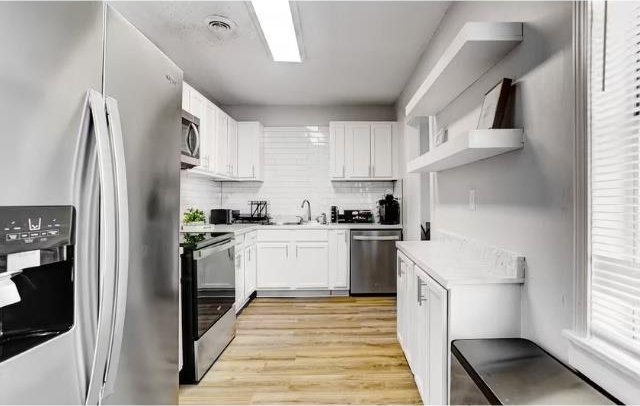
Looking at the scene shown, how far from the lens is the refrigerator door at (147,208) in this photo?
39.5 inches

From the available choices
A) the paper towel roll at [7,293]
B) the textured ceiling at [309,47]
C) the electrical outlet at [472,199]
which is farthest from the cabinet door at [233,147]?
the paper towel roll at [7,293]

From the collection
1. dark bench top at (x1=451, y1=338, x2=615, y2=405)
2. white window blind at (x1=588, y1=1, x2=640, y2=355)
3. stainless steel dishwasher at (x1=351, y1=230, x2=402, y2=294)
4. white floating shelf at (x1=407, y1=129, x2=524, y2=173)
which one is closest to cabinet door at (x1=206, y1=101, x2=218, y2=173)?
stainless steel dishwasher at (x1=351, y1=230, x2=402, y2=294)

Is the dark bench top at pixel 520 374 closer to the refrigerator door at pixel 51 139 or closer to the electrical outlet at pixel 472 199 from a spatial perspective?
the electrical outlet at pixel 472 199

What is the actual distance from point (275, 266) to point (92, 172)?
364 centimetres

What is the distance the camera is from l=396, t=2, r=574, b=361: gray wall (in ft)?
4.08

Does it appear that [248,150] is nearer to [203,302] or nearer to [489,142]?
[203,302]

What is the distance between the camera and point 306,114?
501 centimetres

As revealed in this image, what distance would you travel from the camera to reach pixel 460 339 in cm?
147

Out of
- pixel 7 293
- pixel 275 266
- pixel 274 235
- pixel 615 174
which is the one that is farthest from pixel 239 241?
pixel 615 174

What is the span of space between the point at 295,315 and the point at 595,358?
2.95 metres

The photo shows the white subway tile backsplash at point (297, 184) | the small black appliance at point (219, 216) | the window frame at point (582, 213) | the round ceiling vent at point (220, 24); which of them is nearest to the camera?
the window frame at point (582, 213)

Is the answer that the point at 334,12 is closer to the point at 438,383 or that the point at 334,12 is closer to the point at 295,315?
the point at 438,383

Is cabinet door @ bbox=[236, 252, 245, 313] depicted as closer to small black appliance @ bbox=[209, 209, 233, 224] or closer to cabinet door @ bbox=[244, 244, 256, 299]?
cabinet door @ bbox=[244, 244, 256, 299]

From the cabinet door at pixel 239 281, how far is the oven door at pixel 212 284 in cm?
54
